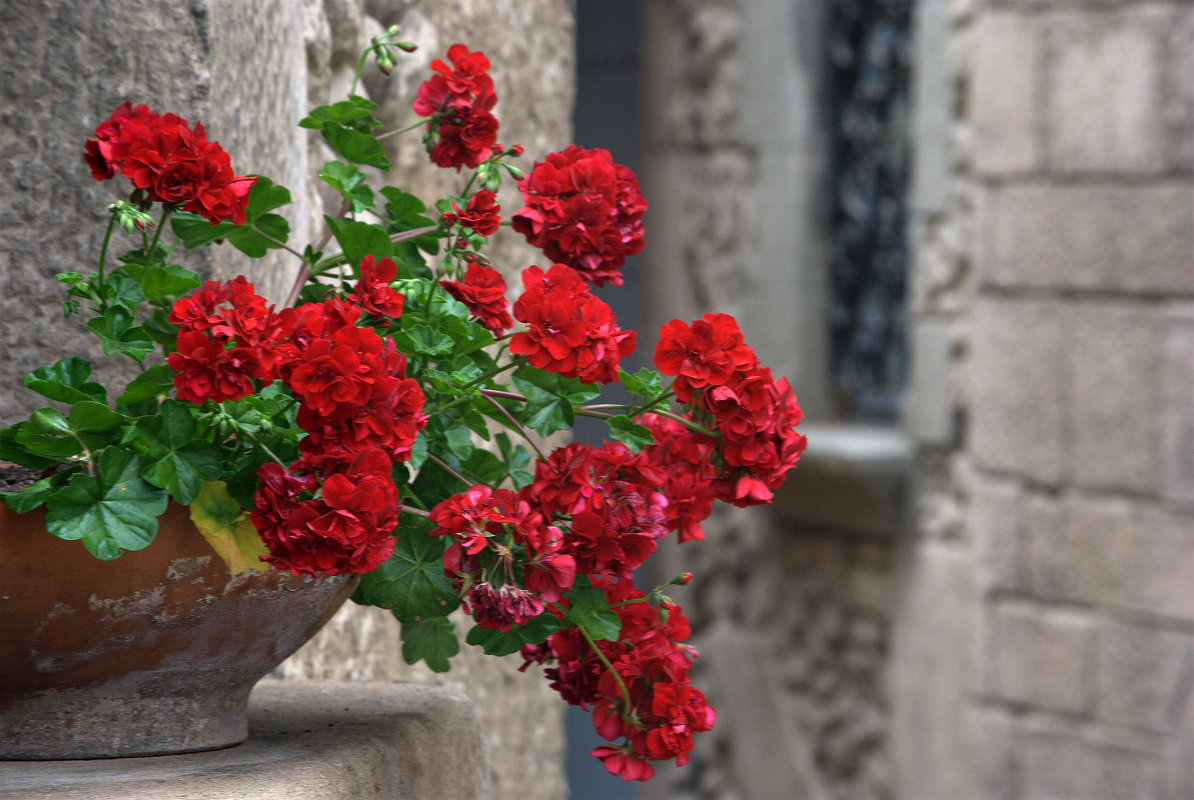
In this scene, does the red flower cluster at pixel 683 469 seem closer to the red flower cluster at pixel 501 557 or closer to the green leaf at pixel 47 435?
the red flower cluster at pixel 501 557

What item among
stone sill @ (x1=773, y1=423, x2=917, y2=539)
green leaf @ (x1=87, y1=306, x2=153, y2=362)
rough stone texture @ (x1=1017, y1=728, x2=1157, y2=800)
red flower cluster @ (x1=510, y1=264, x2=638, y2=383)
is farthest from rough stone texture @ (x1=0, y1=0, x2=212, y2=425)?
stone sill @ (x1=773, y1=423, x2=917, y2=539)

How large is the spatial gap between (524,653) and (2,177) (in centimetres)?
56

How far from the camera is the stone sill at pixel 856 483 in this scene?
3.31 metres

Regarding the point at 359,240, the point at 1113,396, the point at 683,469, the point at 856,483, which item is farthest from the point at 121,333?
the point at 856,483

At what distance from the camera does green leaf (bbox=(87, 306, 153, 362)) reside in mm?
768

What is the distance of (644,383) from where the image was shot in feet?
2.68

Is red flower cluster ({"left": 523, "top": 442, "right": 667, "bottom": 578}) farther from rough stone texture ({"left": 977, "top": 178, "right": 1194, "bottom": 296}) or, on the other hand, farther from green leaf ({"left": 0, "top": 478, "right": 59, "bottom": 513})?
rough stone texture ({"left": 977, "top": 178, "right": 1194, "bottom": 296})

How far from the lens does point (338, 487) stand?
70cm

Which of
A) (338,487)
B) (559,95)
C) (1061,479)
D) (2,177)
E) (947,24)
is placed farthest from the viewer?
(947,24)

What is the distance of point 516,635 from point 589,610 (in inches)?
1.9

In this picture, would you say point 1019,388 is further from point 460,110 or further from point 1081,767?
point 460,110

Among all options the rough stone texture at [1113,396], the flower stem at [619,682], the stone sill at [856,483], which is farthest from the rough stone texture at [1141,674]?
the flower stem at [619,682]

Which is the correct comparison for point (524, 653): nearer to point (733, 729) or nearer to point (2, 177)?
point (2, 177)

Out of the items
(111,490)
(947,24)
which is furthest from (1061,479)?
(111,490)
